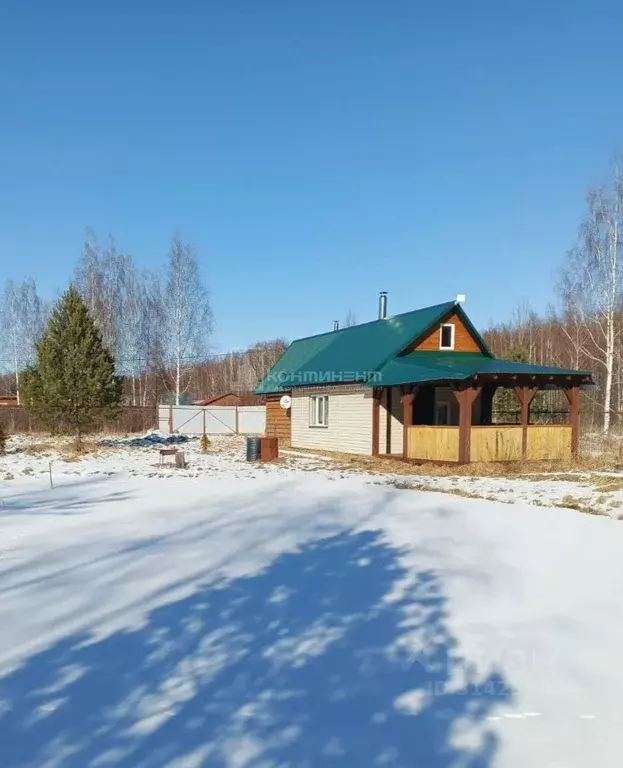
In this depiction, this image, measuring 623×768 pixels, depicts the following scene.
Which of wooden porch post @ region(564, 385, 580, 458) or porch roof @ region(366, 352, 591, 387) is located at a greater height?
porch roof @ region(366, 352, 591, 387)

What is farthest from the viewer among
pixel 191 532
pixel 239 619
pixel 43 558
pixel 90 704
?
pixel 191 532

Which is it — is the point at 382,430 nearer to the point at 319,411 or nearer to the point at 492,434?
the point at 319,411

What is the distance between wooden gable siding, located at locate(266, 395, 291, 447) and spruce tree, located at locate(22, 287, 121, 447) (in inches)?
273

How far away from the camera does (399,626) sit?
4.34m

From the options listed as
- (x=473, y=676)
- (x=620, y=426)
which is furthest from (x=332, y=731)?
(x=620, y=426)

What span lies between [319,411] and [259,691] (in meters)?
17.9

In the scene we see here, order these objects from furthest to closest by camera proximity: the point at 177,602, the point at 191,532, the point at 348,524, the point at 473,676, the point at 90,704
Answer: the point at 348,524 → the point at 191,532 → the point at 177,602 → the point at 473,676 → the point at 90,704

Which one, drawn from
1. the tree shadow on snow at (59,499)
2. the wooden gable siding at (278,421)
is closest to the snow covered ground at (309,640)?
the tree shadow on snow at (59,499)

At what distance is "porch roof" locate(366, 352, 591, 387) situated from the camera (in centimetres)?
1438

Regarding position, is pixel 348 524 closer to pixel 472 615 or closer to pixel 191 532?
pixel 191 532

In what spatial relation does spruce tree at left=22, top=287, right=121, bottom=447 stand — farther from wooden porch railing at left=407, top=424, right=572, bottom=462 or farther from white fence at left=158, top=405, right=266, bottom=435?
wooden porch railing at left=407, top=424, right=572, bottom=462

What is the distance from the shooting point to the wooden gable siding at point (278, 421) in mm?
24047

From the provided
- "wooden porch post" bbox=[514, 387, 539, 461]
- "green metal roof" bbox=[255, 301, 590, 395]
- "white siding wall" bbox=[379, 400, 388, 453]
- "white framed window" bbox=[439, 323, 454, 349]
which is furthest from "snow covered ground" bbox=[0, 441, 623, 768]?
"white framed window" bbox=[439, 323, 454, 349]

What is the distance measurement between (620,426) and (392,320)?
10366 millimetres
